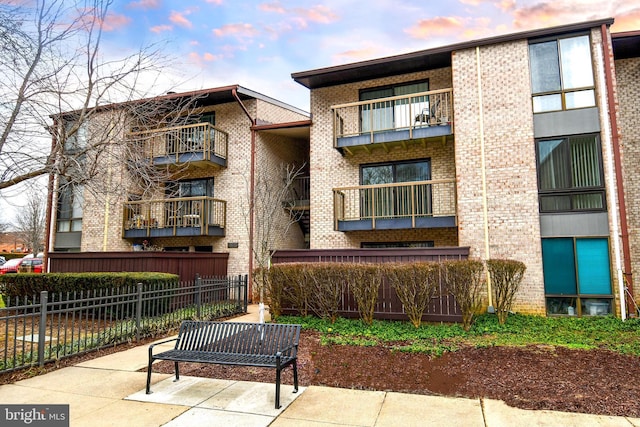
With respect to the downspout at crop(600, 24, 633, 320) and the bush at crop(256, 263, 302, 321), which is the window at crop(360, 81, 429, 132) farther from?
the bush at crop(256, 263, 302, 321)

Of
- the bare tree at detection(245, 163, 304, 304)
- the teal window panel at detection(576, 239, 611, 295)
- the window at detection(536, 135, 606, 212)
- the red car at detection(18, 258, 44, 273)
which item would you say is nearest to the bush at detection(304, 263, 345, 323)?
the bare tree at detection(245, 163, 304, 304)

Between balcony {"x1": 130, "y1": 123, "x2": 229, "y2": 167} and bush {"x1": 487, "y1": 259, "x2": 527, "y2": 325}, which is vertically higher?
balcony {"x1": 130, "y1": 123, "x2": 229, "y2": 167}

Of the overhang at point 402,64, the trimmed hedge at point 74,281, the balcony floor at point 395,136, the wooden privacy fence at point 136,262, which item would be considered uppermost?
the overhang at point 402,64

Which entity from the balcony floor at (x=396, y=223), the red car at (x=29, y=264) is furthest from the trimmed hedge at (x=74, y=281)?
the red car at (x=29, y=264)

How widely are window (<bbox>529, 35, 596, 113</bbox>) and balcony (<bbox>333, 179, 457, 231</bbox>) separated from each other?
3.47m

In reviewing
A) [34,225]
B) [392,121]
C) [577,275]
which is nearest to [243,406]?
[577,275]

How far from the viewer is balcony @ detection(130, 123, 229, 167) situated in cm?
1527

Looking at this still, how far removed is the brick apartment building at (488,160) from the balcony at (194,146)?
21cm

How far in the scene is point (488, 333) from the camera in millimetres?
8711

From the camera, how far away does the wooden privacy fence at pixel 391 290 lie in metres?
9.48

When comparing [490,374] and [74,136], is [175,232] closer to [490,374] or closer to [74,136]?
[74,136]

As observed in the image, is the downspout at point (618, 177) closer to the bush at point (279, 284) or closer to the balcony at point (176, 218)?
the bush at point (279, 284)

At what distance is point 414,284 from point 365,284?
109 centimetres

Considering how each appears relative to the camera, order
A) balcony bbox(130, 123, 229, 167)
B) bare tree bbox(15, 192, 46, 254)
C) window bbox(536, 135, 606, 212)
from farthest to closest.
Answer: bare tree bbox(15, 192, 46, 254) < balcony bbox(130, 123, 229, 167) < window bbox(536, 135, 606, 212)
